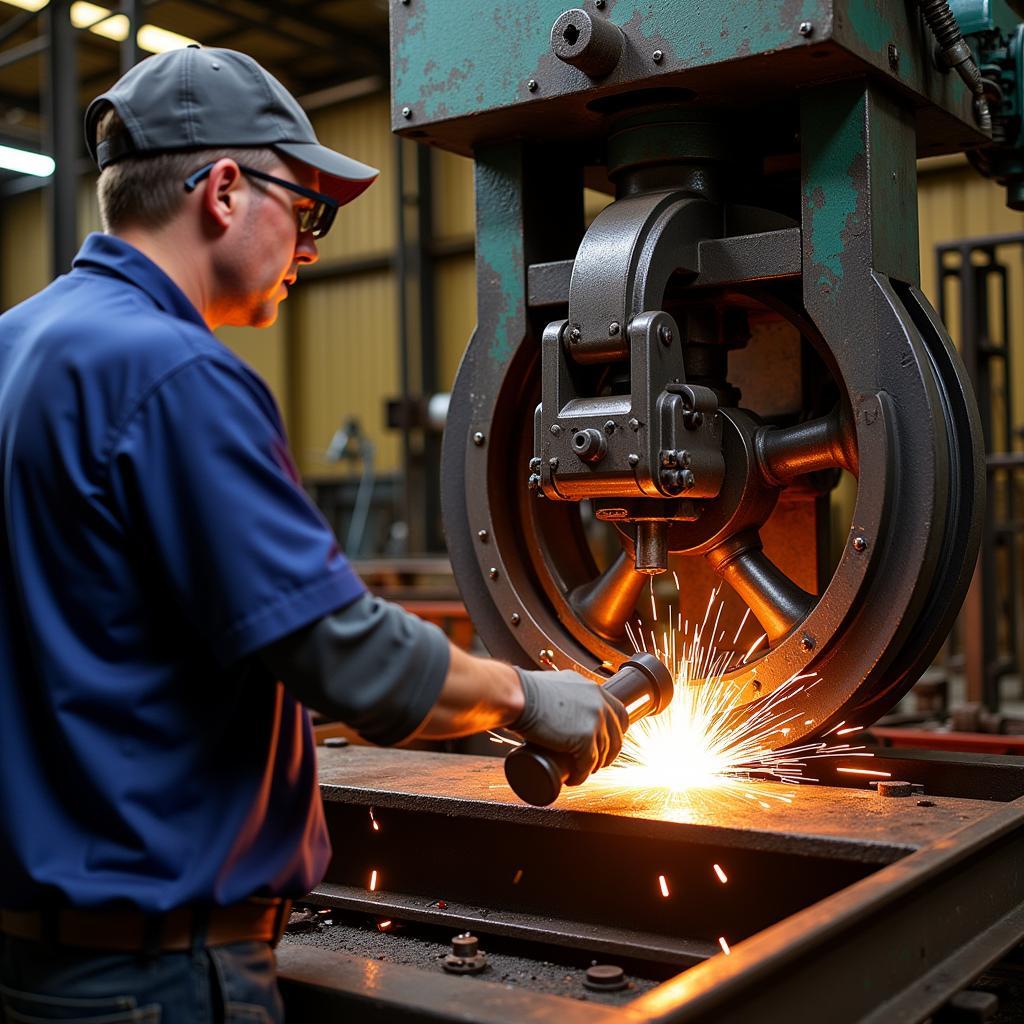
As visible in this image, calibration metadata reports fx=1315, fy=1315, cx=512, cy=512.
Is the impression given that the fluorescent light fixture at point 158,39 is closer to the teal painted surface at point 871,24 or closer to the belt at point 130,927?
the teal painted surface at point 871,24

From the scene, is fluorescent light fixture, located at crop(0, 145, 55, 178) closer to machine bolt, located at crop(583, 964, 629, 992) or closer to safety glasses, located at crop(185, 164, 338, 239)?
safety glasses, located at crop(185, 164, 338, 239)

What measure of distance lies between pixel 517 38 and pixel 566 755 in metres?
1.09

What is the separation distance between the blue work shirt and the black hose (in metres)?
1.22

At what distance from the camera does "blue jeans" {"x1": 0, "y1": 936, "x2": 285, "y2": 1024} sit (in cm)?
108

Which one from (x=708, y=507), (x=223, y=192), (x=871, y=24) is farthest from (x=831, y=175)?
(x=223, y=192)

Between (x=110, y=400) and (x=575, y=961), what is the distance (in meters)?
1.02

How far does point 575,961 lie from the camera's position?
172cm

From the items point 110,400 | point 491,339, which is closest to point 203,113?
point 110,400

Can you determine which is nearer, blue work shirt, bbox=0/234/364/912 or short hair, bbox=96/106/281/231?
blue work shirt, bbox=0/234/364/912

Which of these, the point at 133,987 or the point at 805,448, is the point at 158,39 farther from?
the point at 133,987

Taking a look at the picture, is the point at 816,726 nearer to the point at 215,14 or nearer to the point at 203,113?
the point at 203,113

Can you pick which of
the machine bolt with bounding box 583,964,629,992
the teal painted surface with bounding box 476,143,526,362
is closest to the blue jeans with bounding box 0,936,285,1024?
the machine bolt with bounding box 583,964,629,992

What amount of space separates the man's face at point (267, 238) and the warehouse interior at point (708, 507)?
571 millimetres

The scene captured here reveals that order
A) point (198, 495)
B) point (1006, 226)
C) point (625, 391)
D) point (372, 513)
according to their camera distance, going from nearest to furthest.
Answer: point (198, 495)
point (625, 391)
point (1006, 226)
point (372, 513)
